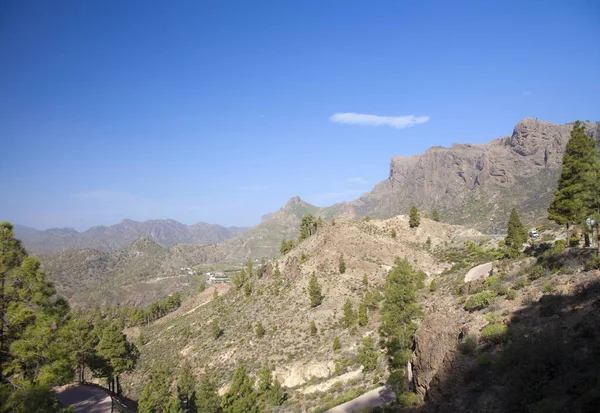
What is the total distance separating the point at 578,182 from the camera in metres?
33.0

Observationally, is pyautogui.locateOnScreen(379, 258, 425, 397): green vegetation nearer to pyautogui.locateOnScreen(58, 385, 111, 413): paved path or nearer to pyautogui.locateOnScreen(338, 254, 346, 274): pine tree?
pyautogui.locateOnScreen(58, 385, 111, 413): paved path

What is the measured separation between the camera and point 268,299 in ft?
245

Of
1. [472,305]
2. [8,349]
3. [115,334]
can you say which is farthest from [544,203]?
[8,349]

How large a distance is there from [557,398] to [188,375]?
41046mm

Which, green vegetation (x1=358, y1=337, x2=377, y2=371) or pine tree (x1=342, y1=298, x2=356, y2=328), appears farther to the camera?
pine tree (x1=342, y1=298, x2=356, y2=328)

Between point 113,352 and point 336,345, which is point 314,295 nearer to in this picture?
point 336,345

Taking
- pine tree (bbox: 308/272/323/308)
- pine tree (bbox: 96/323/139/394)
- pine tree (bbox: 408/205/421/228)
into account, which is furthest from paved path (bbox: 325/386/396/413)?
pine tree (bbox: 408/205/421/228)

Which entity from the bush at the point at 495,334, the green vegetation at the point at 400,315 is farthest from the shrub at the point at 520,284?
the green vegetation at the point at 400,315

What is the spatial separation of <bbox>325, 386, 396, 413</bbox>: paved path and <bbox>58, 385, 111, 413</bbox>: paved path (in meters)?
18.1

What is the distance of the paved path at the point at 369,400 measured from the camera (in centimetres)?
2904

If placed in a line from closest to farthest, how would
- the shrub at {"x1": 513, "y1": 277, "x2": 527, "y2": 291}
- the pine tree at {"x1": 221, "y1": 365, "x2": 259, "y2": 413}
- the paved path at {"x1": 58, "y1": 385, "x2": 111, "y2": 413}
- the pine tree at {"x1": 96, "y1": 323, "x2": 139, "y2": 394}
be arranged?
the paved path at {"x1": 58, "y1": 385, "x2": 111, "y2": 413} → the shrub at {"x1": 513, "y1": 277, "x2": 527, "y2": 291} → the pine tree at {"x1": 221, "y1": 365, "x2": 259, "y2": 413} → the pine tree at {"x1": 96, "y1": 323, "x2": 139, "y2": 394}

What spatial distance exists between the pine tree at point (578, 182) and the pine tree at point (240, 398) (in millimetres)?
35934

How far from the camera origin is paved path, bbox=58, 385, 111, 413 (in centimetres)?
2262

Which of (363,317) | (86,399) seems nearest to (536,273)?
(363,317)
